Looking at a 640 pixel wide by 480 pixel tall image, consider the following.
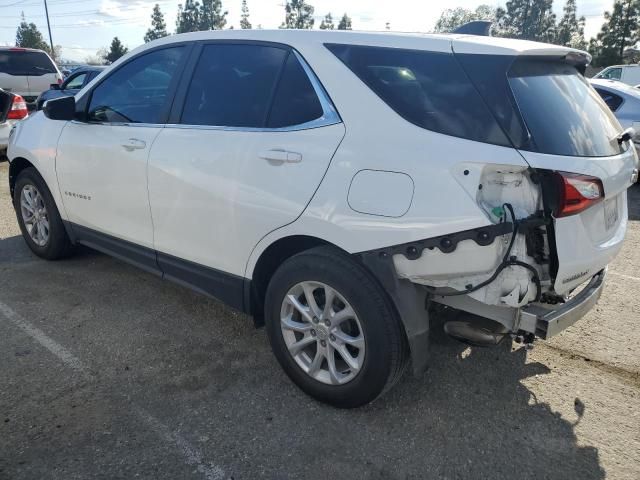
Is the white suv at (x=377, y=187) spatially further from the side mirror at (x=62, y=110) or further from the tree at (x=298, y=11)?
the tree at (x=298, y=11)

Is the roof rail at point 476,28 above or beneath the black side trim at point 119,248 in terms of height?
above

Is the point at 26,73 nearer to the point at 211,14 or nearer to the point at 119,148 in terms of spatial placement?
the point at 119,148

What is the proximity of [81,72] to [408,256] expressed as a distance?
13.6m

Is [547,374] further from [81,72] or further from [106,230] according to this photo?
[81,72]

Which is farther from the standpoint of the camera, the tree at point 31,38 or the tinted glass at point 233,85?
the tree at point 31,38

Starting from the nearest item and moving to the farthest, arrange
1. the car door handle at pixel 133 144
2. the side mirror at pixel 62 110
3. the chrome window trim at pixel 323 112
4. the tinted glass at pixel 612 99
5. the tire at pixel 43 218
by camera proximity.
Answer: the chrome window trim at pixel 323 112, the car door handle at pixel 133 144, the side mirror at pixel 62 110, the tire at pixel 43 218, the tinted glass at pixel 612 99

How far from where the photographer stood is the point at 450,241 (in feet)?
7.72

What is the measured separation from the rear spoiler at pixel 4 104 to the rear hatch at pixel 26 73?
4.07 m

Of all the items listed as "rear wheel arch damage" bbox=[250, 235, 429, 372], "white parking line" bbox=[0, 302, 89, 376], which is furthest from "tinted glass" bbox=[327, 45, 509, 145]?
"white parking line" bbox=[0, 302, 89, 376]

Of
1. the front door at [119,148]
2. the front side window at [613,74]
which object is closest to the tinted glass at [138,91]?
the front door at [119,148]

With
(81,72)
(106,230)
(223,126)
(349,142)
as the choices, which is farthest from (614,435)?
(81,72)

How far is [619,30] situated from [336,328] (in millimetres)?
54540

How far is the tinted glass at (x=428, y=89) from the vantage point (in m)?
2.39

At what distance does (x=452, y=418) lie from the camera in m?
2.86
